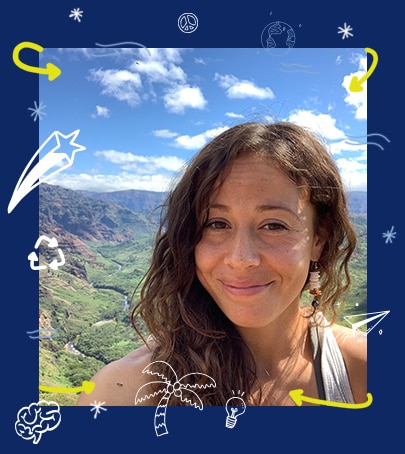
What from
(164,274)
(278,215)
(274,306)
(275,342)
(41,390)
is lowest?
(41,390)

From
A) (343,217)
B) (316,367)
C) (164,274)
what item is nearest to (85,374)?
(164,274)

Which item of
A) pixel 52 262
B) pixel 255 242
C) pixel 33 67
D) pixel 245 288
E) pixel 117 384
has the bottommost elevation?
pixel 117 384

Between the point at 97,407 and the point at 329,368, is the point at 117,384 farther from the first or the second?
the point at 329,368

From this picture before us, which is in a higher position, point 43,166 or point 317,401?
point 43,166

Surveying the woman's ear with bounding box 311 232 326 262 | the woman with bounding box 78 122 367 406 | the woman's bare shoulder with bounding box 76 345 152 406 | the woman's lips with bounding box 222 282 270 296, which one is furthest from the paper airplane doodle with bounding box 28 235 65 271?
the woman's ear with bounding box 311 232 326 262

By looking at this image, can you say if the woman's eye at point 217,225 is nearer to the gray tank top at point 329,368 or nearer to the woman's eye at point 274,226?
the woman's eye at point 274,226

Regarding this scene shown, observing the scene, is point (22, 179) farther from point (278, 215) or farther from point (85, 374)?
point (278, 215)

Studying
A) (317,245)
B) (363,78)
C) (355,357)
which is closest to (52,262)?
(317,245)
